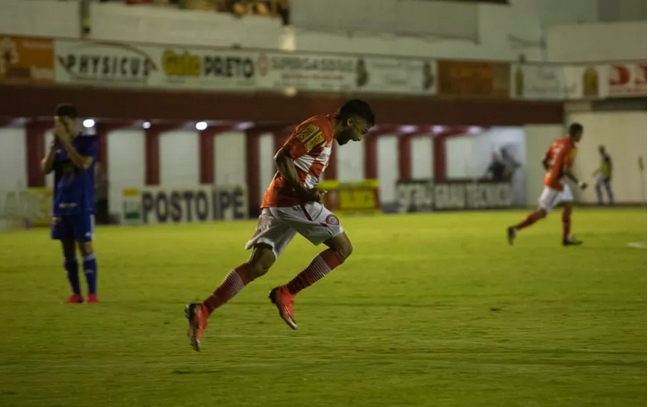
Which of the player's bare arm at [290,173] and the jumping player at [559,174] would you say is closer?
the player's bare arm at [290,173]

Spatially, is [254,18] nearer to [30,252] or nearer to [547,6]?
[547,6]

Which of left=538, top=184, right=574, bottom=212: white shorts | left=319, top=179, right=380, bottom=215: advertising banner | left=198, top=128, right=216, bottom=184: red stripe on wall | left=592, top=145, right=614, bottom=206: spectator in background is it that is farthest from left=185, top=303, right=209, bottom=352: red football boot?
left=592, top=145, right=614, bottom=206: spectator in background

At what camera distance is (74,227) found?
1223 centimetres

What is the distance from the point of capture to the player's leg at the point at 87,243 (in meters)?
12.2

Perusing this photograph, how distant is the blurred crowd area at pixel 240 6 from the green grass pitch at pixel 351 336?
20.7 metres

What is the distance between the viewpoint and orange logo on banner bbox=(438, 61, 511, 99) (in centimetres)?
4250

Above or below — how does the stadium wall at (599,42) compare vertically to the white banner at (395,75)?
above

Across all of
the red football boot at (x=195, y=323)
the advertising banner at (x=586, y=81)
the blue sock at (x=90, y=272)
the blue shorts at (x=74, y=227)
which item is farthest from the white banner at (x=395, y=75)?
the red football boot at (x=195, y=323)

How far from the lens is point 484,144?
46969mm

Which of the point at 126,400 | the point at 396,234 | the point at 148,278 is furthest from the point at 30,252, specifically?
the point at 126,400

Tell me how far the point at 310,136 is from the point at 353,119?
415 mm

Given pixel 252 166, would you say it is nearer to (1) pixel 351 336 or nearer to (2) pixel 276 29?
(2) pixel 276 29

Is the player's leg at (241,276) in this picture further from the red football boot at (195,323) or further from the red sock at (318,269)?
the red sock at (318,269)

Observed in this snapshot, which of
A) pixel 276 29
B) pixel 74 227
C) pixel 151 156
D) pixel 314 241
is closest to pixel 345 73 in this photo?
pixel 276 29
